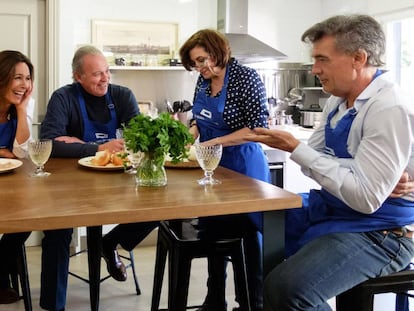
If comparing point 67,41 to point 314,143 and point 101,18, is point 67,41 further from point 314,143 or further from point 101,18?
point 314,143

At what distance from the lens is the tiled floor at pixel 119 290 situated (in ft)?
8.91

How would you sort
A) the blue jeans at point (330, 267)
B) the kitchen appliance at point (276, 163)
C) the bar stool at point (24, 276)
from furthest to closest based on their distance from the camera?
the kitchen appliance at point (276, 163) < the bar stool at point (24, 276) < the blue jeans at point (330, 267)

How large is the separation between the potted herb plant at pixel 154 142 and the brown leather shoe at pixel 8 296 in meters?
1.28

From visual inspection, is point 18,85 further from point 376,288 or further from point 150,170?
point 376,288

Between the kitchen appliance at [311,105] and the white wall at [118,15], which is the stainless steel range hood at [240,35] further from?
the kitchen appliance at [311,105]

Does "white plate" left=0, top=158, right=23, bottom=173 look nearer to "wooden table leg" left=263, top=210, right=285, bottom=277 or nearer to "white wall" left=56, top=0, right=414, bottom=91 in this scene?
"wooden table leg" left=263, top=210, right=285, bottom=277

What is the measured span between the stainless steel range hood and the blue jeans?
9.21 ft

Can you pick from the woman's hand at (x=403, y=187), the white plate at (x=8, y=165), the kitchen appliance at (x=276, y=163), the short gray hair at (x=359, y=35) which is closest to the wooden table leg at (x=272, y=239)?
the woman's hand at (x=403, y=187)

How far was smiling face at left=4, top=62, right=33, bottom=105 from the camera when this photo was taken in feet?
7.87

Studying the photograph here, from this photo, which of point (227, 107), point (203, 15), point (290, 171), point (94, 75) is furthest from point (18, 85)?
point (203, 15)

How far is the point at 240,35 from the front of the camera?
173 inches

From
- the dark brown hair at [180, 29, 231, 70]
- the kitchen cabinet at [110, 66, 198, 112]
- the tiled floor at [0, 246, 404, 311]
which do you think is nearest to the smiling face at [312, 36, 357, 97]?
→ the dark brown hair at [180, 29, 231, 70]

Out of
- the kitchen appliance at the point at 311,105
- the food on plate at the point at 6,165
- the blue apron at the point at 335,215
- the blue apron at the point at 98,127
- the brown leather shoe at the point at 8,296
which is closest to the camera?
the blue apron at the point at 335,215

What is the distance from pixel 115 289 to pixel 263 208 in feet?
5.81
